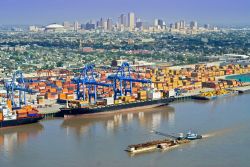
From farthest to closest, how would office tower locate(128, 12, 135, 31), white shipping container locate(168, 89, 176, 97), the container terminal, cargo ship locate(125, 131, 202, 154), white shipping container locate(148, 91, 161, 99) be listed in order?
office tower locate(128, 12, 135, 31) → white shipping container locate(168, 89, 176, 97) → white shipping container locate(148, 91, 161, 99) → the container terminal → cargo ship locate(125, 131, 202, 154)

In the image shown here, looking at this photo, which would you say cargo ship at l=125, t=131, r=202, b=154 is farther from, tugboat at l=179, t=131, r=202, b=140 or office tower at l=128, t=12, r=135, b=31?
office tower at l=128, t=12, r=135, b=31

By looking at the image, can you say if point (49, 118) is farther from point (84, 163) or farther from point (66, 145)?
point (84, 163)

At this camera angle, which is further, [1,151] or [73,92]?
[73,92]

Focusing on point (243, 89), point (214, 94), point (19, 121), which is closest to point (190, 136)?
point (19, 121)

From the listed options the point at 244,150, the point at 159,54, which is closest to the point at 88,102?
the point at 244,150

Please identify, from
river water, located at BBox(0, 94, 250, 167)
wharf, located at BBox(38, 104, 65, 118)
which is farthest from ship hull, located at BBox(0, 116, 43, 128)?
wharf, located at BBox(38, 104, 65, 118)

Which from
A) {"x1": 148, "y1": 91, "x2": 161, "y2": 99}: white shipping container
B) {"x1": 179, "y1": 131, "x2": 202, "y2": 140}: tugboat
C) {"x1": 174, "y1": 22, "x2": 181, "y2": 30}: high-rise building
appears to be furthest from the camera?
{"x1": 174, "y1": 22, "x2": 181, "y2": 30}: high-rise building

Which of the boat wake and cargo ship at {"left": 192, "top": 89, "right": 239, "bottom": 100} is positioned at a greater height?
cargo ship at {"left": 192, "top": 89, "right": 239, "bottom": 100}

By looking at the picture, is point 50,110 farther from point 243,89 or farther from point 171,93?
point 243,89
